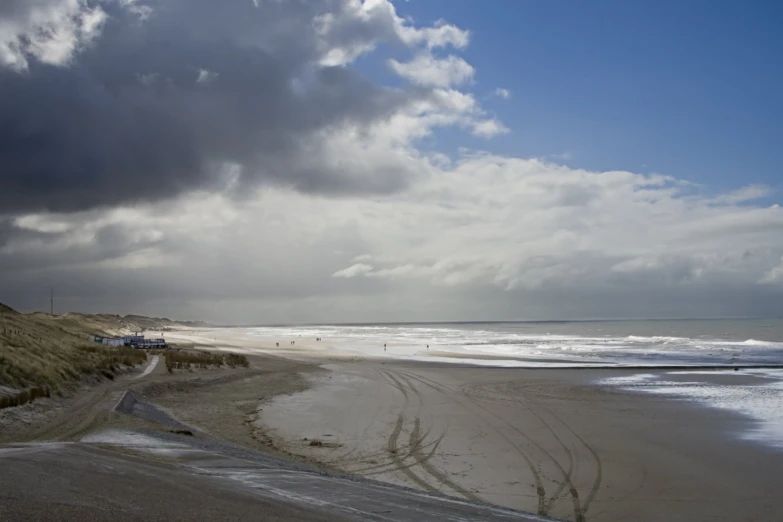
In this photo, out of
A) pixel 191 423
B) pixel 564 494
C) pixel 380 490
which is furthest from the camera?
pixel 191 423

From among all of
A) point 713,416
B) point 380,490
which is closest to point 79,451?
point 380,490

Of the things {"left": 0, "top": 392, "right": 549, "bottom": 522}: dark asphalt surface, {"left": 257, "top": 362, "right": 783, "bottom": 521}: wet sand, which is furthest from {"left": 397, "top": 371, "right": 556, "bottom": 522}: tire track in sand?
{"left": 0, "top": 392, "right": 549, "bottom": 522}: dark asphalt surface

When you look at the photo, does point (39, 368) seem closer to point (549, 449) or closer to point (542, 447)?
point (542, 447)

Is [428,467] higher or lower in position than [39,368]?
lower

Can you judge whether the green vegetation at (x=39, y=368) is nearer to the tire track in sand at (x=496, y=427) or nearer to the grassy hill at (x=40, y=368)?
the grassy hill at (x=40, y=368)

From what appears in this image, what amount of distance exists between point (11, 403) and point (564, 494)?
1421 cm

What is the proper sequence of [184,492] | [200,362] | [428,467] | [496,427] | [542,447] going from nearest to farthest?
[184,492], [428,467], [542,447], [496,427], [200,362]

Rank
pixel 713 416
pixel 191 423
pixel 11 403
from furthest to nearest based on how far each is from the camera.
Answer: pixel 713 416 < pixel 191 423 < pixel 11 403

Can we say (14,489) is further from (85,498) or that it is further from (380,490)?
(380,490)

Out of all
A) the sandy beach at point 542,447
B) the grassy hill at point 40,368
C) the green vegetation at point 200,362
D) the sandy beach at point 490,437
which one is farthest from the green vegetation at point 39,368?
the sandy beach at point 542,447

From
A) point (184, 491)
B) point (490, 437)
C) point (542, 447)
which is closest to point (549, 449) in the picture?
point (542, 447)

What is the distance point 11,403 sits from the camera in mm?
15133

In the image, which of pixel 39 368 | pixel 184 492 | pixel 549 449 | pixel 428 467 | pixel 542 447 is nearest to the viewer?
pixel 184 492

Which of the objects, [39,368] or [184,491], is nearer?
[184,491]
